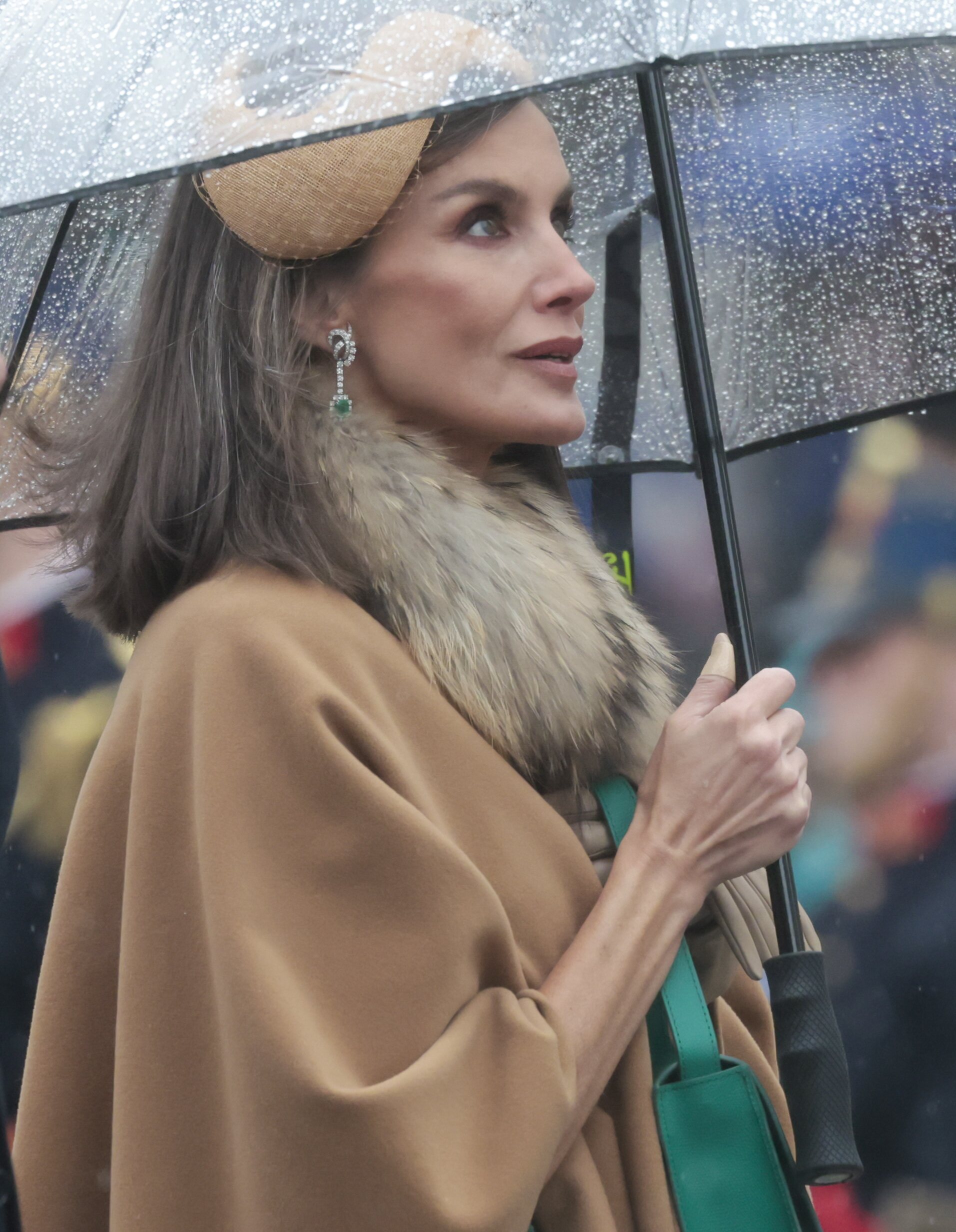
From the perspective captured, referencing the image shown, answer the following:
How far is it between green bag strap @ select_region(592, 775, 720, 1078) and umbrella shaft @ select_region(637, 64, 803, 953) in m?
0.15

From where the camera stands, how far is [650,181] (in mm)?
2516

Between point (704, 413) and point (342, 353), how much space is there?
51cm

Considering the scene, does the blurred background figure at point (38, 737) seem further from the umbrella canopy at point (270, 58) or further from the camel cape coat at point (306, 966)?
the umbrella canopy at point (270, 58)

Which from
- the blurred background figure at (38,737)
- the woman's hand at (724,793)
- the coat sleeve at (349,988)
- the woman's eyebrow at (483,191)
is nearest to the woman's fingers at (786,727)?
the woman's hand at (724,793)

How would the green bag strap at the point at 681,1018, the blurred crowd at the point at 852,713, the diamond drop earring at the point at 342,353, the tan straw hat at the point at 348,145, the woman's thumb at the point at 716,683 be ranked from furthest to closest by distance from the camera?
the blurred crowd at the point at 852,713 → the diamond drop earring at the point at 342,353 → the woman's thumb at the point at 716,683 → the green bag strap at the point at 681,1018 → the tan straw hat at the point at 348,145

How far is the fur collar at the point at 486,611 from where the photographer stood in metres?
1.69

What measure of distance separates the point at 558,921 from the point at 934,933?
76.4 inches

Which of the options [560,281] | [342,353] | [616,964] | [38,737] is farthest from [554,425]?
[38,737]

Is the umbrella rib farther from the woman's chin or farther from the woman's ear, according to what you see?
the woman's chin

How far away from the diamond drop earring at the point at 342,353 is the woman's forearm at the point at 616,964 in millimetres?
734

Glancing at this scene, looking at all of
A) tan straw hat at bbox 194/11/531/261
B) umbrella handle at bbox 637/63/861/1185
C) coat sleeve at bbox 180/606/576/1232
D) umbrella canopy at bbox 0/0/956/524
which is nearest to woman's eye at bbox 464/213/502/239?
tan straw hat at bbox 194/11/531/261

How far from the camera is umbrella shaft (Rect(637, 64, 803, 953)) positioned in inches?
70.1

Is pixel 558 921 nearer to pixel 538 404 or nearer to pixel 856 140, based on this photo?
pixel 538 404

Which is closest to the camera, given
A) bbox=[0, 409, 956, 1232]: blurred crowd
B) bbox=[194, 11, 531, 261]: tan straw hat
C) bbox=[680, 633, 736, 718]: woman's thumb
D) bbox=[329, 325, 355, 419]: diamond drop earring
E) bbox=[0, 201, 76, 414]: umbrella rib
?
bbox=[194, 11, 531, 261]: tan straw hat
